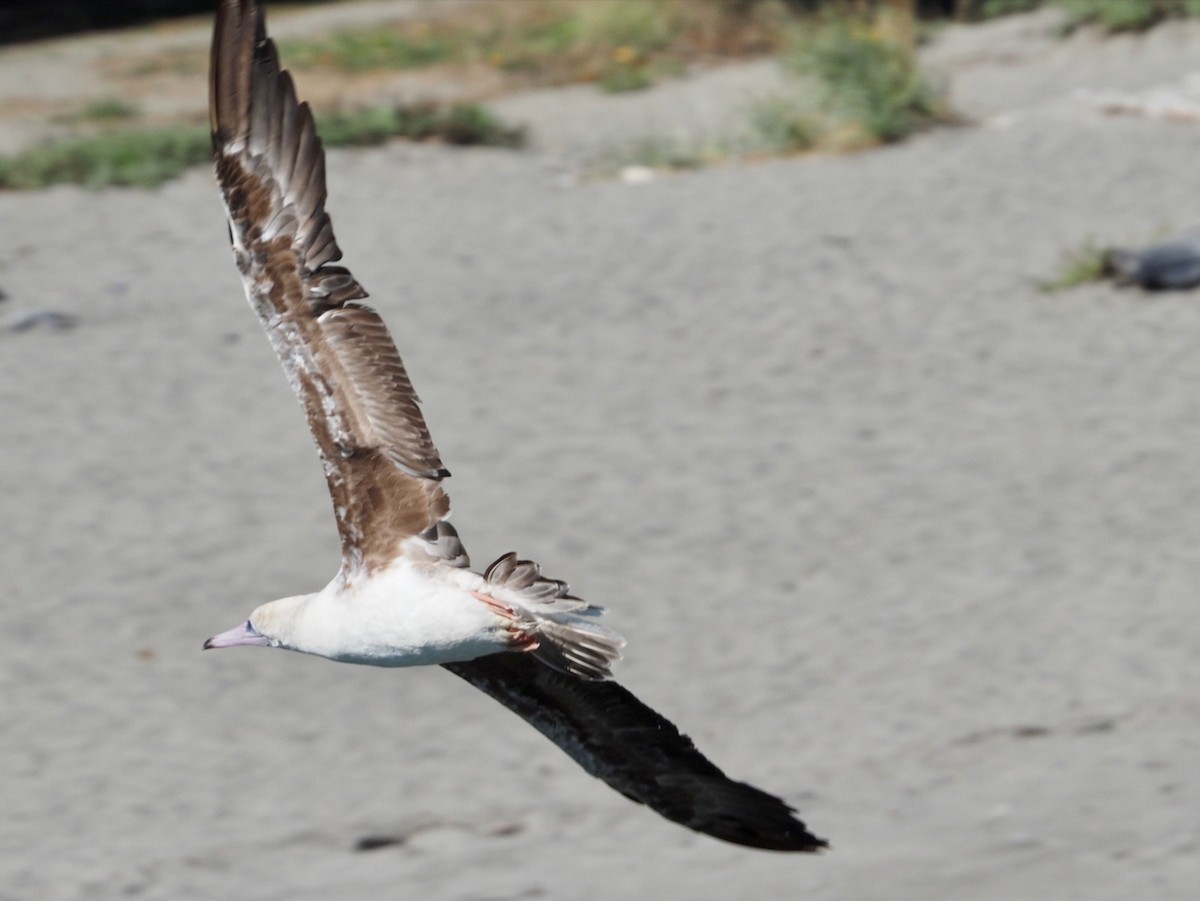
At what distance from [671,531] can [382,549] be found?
4262 millimetres

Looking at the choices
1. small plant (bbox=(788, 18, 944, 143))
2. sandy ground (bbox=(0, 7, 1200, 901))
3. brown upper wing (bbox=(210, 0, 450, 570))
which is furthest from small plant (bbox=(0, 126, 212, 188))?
brown upper wing (bbox=(210, 0, 450, 570))

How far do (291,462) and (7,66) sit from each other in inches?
455

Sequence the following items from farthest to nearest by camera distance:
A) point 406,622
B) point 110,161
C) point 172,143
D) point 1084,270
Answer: point 172,143, point 110,161, point 1084,270, point 406,622

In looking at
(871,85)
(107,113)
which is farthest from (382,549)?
(107,113)

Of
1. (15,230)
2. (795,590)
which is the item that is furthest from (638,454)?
(15,230)

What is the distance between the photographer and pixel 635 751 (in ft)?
17.0

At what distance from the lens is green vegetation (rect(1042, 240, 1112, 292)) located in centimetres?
1148

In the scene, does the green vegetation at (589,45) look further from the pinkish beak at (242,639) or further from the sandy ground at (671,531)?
the pinkish beak at (242,639)

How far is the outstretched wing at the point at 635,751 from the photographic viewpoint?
201 inches

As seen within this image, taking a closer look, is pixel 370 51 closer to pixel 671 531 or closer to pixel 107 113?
pixel 107 113

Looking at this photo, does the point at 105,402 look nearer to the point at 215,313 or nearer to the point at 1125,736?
the point at 215,313

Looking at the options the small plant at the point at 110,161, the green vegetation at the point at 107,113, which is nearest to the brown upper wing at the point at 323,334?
the small plant at the point at 110,161

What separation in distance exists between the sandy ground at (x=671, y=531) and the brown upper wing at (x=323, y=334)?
202 centimetres

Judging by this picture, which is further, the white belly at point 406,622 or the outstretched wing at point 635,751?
the outstretched wing at point 635,751
